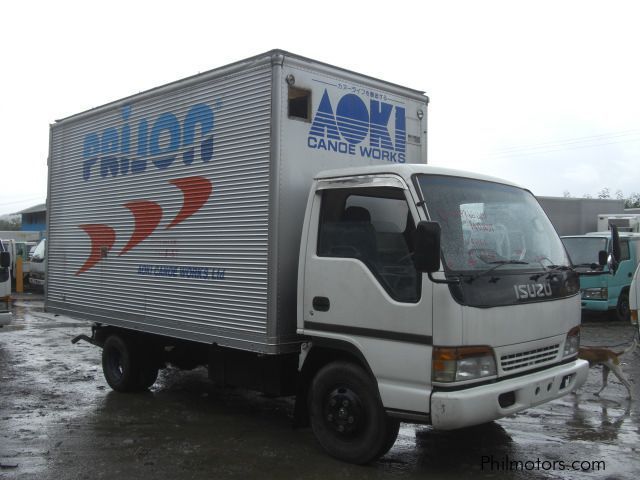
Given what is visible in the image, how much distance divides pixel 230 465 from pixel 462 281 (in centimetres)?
248

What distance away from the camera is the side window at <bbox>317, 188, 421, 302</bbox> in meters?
4.69

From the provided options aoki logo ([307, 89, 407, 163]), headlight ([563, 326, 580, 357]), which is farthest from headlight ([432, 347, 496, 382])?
aoki logo ([307, 89, 407, 163])

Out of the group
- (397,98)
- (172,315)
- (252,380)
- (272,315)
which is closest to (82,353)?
(172,315)

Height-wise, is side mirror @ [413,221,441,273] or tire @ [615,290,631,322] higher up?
side mirror @ [413,221,441,273]

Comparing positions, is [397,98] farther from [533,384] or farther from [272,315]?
[533,384]

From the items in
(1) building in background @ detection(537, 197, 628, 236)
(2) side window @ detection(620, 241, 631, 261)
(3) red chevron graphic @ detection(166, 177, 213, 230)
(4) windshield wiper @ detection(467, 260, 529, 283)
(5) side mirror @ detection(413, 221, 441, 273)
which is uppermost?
(1) building in background @ detection(537, 197, 628, 236)

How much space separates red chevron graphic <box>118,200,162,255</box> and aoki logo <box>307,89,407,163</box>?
2152 millimetres

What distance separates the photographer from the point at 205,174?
6.21m

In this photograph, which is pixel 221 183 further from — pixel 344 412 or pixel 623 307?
pixel 623 307

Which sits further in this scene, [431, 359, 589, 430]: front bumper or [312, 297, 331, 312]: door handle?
[312, 297, 331, 312]: door handle

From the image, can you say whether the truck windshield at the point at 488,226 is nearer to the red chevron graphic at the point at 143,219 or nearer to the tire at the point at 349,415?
the tire at the point at 349,415

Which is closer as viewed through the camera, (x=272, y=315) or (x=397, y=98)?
(x=272, y=315)

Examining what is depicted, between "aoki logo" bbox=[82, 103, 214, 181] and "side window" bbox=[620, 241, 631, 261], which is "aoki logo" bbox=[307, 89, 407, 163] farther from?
"side window" bbox=[620, 241, 631, 261]

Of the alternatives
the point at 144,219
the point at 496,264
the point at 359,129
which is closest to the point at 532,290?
the point at 496,264
